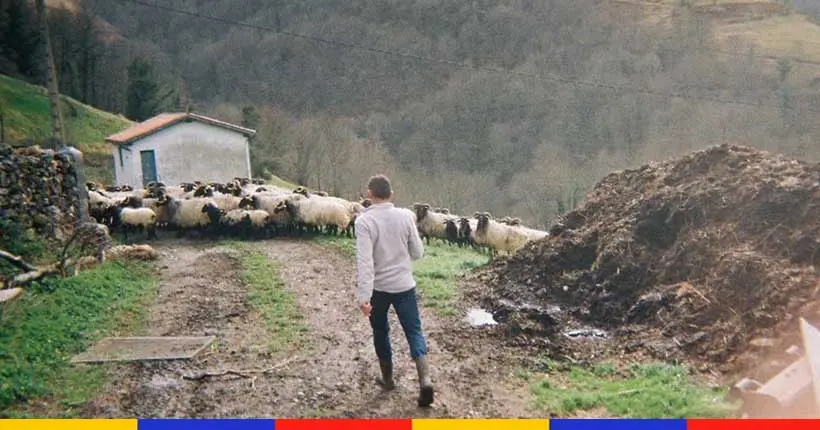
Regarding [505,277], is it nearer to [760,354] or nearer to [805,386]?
[760,354]

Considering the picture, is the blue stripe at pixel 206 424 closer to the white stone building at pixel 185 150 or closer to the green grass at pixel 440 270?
the green grass at pixel 440 270

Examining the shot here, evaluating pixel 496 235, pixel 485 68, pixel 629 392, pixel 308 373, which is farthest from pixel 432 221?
pixel 629 392

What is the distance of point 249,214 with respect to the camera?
45.8 ft

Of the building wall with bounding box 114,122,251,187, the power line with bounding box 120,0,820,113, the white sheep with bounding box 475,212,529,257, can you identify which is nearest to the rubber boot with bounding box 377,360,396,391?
the white sheep with bounding box 475,212,529,257

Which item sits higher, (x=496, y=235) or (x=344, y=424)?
(x=344, y=424)

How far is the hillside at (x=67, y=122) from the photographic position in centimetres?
2359

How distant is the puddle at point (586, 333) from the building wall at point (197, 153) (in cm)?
1325

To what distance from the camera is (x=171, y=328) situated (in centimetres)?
624

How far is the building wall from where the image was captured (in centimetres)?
1802

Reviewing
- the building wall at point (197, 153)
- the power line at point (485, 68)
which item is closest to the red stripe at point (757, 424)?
the power line at point (485, 68)

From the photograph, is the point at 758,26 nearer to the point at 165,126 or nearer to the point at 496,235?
the point at 496,235

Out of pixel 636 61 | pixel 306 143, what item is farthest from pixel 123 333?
pixel 636 61

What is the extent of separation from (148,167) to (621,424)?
60.5ft

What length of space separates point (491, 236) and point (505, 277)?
14.4ft
